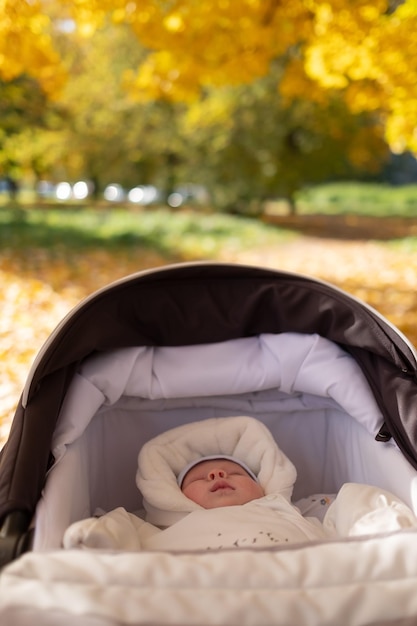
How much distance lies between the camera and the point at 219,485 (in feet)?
7.27

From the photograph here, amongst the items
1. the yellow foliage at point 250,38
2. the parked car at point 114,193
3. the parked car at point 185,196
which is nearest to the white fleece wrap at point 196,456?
the yellow foliage at point 250,38

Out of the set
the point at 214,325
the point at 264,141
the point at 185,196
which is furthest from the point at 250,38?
the point at 185,196

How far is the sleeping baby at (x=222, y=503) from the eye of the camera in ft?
5.92

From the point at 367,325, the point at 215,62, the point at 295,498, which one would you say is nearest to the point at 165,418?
the point at 295,498

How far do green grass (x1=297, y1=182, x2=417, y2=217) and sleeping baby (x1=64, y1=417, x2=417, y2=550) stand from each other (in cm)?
1602

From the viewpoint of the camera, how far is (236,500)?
2162 millimetres

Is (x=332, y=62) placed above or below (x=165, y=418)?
above

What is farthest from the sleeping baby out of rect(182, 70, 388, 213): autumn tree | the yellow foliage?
rect(182, 70, 388, 213): autumn tree

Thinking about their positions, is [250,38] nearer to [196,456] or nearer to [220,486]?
[196,456]

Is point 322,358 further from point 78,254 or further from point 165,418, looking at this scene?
point 78,254

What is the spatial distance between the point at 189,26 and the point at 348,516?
16.1 feet

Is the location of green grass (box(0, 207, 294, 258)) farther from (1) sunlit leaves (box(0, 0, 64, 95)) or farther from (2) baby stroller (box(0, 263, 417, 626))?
(2) baby stroller (box(0, 263, 417, 626))

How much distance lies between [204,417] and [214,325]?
0.39 meters

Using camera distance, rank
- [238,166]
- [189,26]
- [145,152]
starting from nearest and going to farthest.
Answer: [189,26], [238,166], [145,152]
